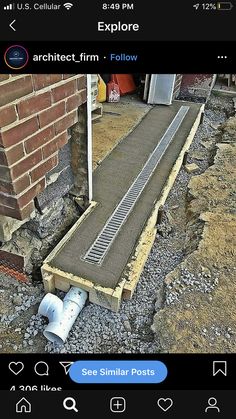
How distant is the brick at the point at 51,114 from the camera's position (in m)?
1.86

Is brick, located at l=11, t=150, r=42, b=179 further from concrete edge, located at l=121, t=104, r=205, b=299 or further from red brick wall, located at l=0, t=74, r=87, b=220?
concrete edge, located at l=121, t=104, r=205, b=299

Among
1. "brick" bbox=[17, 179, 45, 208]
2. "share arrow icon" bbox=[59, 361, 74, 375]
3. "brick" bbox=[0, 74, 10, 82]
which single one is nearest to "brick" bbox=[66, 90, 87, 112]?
"brick" bbox=[17, 179, 45, 208]

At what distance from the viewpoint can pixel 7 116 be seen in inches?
61.5

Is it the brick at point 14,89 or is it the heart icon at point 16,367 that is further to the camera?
the brick at point 14,89

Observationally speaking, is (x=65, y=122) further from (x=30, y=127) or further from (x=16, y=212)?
(x=16, y=212)

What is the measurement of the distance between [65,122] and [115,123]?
2.69m

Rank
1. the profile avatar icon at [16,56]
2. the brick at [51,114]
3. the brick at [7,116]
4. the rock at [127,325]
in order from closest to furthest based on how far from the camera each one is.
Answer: the profile avatar icon at [16,56]
the brick at [7,116]
the brick at [51,114]
the rock at [127,325]

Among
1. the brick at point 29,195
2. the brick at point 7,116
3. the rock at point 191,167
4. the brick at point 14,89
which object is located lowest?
the rock at point 191,167

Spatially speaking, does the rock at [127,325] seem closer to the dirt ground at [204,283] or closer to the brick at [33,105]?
the dirt ground at [204,283]


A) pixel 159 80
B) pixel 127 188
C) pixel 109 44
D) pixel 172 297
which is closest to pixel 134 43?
pixel 109 44

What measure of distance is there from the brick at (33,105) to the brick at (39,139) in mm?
144
